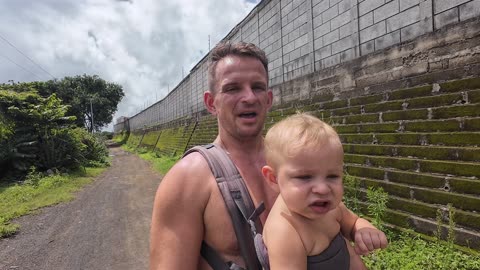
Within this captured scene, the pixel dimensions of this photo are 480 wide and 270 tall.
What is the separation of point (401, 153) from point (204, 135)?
12.5 meters

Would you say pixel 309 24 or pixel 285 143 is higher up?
pixel 309 24

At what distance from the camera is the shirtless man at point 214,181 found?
4.46ft

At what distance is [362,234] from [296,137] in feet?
1.64

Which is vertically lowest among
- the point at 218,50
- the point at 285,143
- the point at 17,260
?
the point at 17,260

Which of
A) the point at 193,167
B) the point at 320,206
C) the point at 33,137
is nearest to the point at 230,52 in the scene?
the point at 193,167

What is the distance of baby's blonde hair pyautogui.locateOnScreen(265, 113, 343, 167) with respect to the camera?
1.28 meters

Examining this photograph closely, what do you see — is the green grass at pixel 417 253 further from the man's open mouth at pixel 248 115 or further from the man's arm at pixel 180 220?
the man's arm at pixel 180 220

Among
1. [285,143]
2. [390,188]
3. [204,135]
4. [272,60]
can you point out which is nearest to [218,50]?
[285,143]

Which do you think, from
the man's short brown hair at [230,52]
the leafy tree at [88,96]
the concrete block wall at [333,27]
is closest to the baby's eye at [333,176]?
the man's short brown hair at [230,52]

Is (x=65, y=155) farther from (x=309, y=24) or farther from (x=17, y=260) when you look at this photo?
(x=309, y=24)

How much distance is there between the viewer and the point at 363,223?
4.83ft

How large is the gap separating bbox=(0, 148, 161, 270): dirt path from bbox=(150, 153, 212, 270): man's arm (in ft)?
13.1

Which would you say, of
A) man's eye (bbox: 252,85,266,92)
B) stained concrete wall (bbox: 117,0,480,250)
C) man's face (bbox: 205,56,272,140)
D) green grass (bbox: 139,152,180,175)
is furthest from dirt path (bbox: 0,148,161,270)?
green grass (bbox: 139,152,180,175)

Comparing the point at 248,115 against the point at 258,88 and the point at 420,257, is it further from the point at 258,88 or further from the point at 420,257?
the point at 420,257
